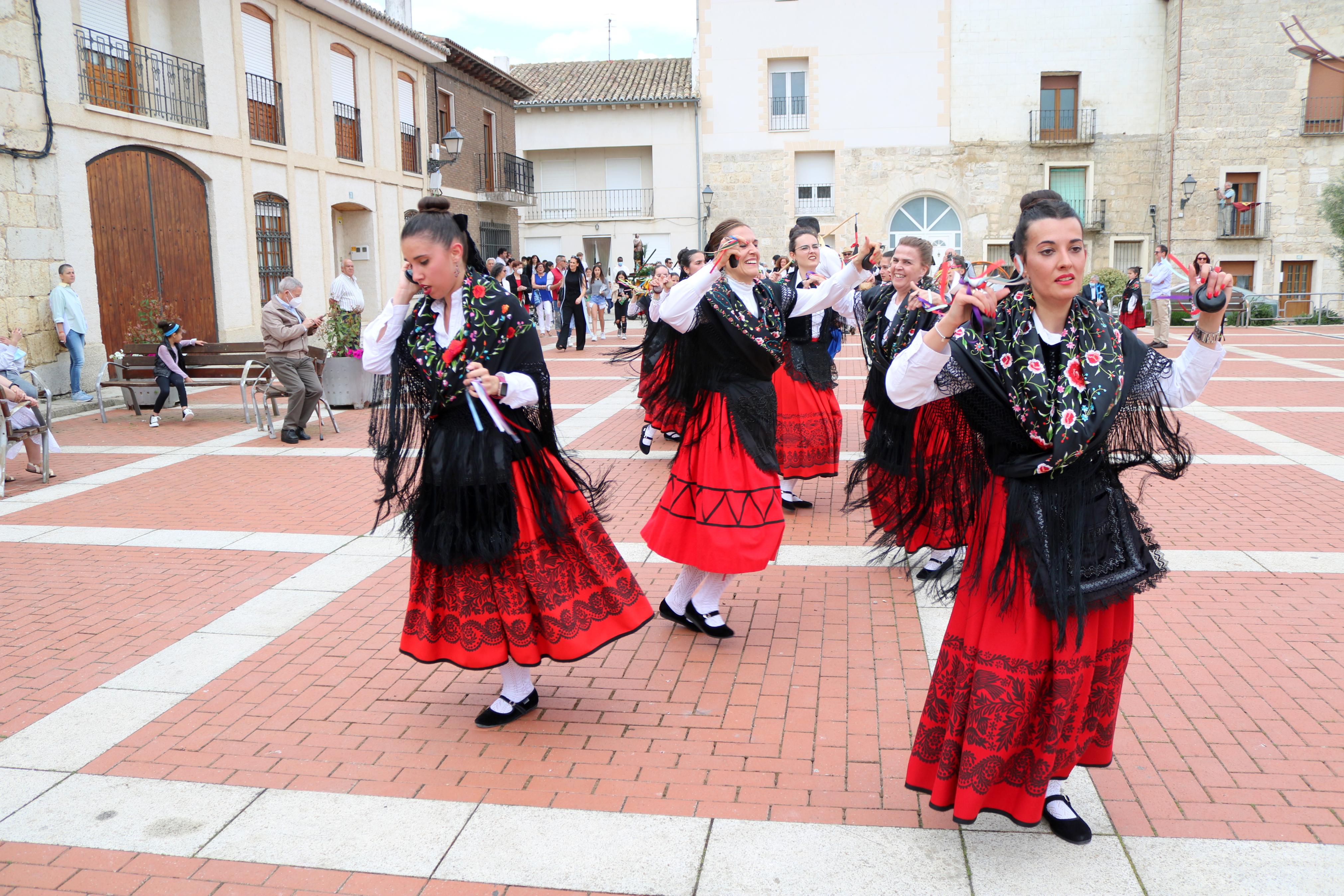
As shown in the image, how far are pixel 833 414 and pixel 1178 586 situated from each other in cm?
236

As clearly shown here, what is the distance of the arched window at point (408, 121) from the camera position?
23.4 m

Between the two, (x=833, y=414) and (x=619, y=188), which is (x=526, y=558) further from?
(x=619, y=188)

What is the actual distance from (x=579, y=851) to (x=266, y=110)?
1836 cm

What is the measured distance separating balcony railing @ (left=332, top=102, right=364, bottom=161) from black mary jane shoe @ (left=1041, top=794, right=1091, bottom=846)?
20195 millimetres

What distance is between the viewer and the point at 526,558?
11.8 feet

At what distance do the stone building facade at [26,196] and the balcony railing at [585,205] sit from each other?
22398 mm

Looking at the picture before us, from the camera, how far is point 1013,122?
31.6 m

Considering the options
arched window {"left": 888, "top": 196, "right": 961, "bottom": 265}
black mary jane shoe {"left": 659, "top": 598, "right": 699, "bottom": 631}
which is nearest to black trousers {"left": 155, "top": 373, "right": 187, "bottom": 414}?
black mary jane shoe {"left": 659, "top": 598, "right": 699, "bottom": 631}

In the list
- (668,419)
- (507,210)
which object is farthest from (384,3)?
(668,419)

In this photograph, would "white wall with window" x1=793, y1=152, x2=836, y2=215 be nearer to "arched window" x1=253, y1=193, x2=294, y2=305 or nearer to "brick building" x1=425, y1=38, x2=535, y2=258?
"brick building" x1=425, y1=38, x2=535, y2=258

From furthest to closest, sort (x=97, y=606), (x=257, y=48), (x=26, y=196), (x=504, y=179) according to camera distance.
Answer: (x=504, y=179) < (x=257, y=48) < (x=26, y=196) < (x=97, y=606)

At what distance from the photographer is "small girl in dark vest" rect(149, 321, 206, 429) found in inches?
449

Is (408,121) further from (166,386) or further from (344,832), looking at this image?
(344,832)

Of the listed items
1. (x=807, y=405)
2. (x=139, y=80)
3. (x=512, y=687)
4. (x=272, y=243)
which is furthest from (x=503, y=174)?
(x=512, y=687)
